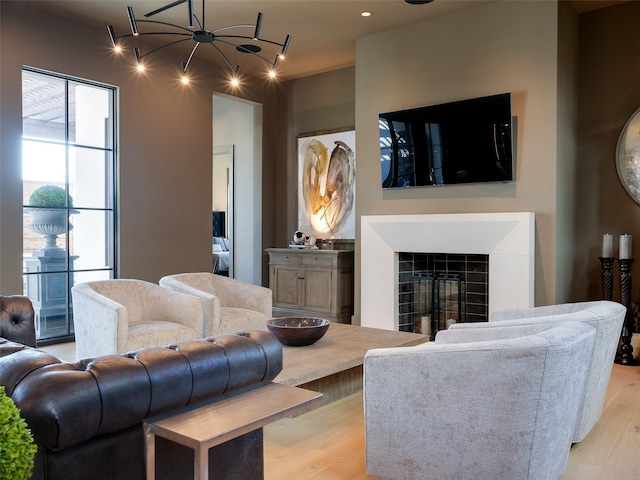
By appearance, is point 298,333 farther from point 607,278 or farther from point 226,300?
point 607,278

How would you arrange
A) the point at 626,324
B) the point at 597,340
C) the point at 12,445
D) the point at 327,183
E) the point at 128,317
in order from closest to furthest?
the point at 12,445 → the point at 597,340 → the point at 128,317 → the point at 626,324 → the point at 327,183

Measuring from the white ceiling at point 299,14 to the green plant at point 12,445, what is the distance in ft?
15.2

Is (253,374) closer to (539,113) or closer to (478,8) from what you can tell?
(539,113)

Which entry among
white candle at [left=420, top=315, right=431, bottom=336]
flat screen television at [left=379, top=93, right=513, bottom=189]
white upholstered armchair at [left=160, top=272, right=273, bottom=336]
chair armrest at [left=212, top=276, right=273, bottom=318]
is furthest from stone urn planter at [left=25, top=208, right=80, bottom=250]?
white candle at [left=420, top=315, right=431, bottom=336]

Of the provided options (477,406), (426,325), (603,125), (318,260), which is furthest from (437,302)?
(477,406)

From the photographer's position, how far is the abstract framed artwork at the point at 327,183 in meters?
6.64

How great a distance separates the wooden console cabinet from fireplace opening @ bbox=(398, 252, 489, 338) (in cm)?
94

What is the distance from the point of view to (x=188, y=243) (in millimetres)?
6293

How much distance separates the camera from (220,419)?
4.68 feet

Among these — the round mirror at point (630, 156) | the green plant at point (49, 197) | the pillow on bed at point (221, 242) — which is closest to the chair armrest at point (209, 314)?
the green plant at point (49, 197)

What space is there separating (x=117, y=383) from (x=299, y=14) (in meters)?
4.61

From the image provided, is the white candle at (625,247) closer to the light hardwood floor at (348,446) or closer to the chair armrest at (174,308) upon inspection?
the light hardwood floor at (348,446)

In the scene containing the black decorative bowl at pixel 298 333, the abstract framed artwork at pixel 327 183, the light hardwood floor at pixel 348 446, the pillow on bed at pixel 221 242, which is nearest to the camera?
the light hardwood floor at pixel 348 446

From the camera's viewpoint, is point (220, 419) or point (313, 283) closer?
point (220, 419)
